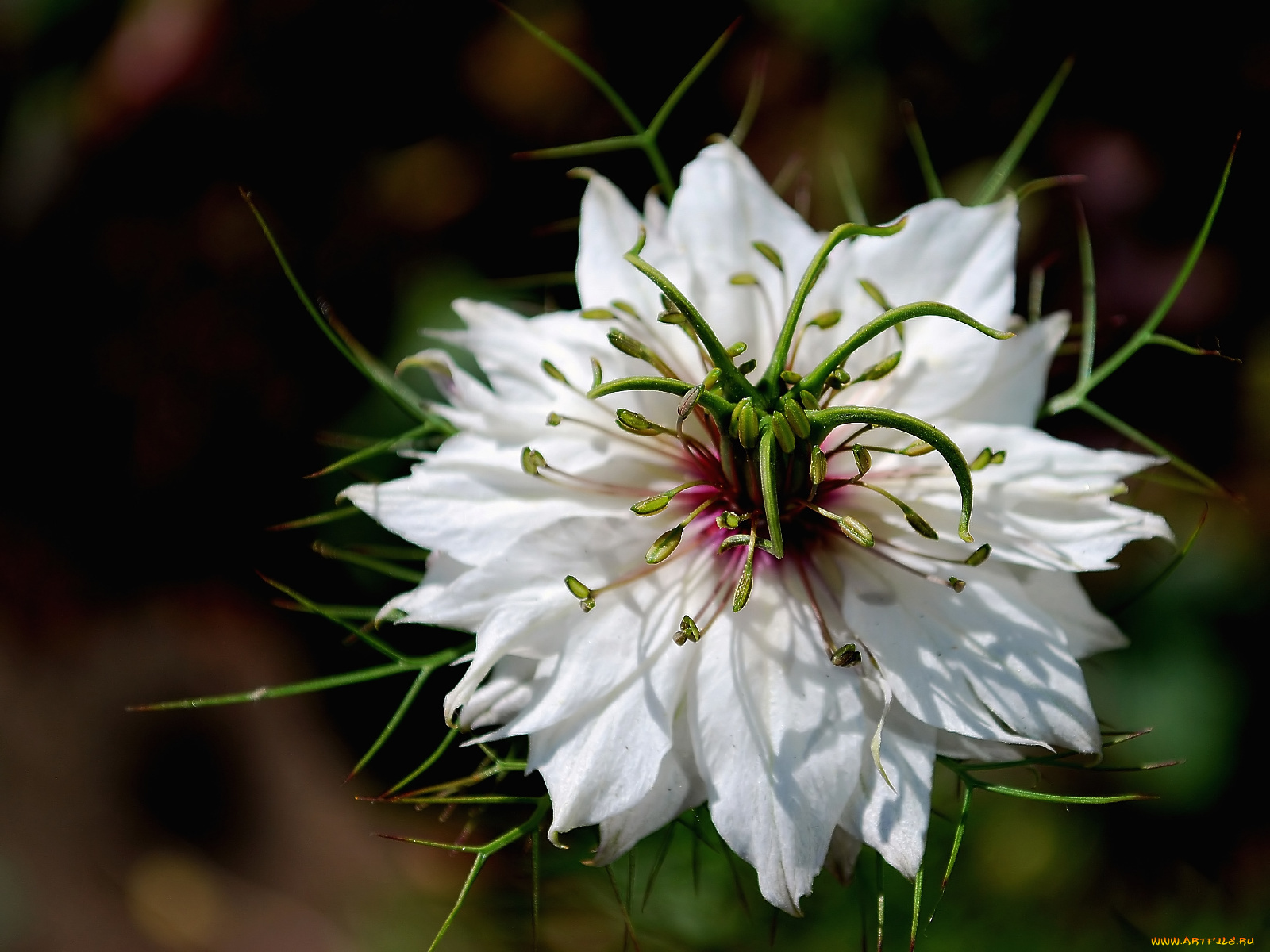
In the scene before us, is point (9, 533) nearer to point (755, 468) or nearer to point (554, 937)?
point (554, 937)

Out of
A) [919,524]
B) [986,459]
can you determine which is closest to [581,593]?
[919,524]

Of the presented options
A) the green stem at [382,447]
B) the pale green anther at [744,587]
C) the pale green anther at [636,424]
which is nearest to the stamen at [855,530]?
the pale green anther at [744,587]

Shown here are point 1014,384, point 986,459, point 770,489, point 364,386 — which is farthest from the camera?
point 364,386

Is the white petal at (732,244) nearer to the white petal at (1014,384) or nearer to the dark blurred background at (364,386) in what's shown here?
the white petal at (1014,384)

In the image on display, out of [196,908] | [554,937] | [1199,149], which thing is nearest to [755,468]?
[554,937]

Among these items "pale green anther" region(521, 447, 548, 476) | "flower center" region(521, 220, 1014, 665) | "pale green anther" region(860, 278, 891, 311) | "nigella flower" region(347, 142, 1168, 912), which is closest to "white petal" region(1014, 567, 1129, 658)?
"nigella flower" region(347, 142, 1168, 912)

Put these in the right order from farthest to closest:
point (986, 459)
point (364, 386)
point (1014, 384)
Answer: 1. point (364, 386)
2. point (1014, 384)
3. point (986, 459)

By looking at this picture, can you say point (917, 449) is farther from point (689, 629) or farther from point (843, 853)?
point (843, 853)

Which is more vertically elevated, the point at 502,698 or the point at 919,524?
the point at 919,524

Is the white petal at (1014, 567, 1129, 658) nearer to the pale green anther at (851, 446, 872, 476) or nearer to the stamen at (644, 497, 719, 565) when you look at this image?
the pale green anther at (851, 446, 872, 476)
